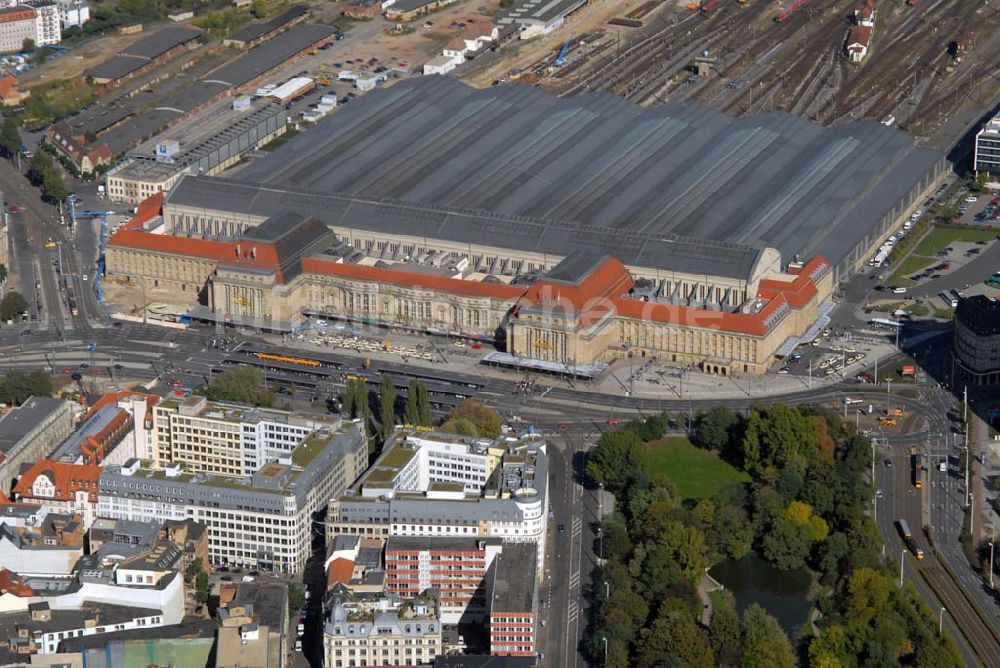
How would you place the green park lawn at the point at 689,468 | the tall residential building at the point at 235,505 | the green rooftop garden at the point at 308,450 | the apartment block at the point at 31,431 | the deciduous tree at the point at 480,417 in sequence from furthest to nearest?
the deciduous tree at the point at 480,417, the green park lawn at the point at 689,468, the apartment block at the point at 31,431, the green rooftop garden at the point at 308,450, the tall residential building at the point at 235,505

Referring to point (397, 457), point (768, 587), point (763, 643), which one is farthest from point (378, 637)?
point (768, 587)

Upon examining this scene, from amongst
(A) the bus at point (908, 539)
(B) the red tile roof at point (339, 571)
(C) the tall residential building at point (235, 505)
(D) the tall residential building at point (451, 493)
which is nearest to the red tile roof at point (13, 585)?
(C) the tall residential building at point (235, 505)

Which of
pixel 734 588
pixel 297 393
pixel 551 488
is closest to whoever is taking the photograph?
pixel 734 588

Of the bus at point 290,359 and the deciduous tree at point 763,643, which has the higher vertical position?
the deciduous tree at point 763,643

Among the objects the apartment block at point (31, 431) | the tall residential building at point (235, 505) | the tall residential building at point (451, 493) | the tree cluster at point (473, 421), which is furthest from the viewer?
the tree cluster at point (473, 421)

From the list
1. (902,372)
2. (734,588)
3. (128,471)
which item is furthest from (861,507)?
(128,471)

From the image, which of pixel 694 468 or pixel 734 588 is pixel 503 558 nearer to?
Answer: pixel 734 588

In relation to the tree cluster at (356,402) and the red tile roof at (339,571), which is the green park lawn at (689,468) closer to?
the tree cluster at (356,402)
